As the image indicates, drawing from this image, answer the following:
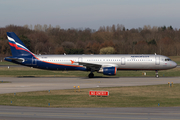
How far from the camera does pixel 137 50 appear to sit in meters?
141

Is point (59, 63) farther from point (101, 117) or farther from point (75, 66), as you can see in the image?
point (101, 117)

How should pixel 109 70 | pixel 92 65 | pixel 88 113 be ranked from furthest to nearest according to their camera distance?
pixel 92 65 → pixel 109 70 → pixel 88 113

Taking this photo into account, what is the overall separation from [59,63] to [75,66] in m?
3.26

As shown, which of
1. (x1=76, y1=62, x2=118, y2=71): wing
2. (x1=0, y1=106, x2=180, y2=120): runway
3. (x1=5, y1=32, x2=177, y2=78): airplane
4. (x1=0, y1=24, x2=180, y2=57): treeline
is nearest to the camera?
(x1=0, y1=106, x2=180, y2=120): runway

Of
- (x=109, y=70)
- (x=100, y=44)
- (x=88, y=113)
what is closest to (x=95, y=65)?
(x=109, y=70)

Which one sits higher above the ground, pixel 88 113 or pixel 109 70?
pixel 109 70

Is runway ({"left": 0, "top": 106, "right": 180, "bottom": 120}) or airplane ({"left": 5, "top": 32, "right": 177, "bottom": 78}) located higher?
airplane ({"left": 5, "top": 32, "right": 177, "bottom": 78})

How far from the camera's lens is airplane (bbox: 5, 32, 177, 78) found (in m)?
47.1

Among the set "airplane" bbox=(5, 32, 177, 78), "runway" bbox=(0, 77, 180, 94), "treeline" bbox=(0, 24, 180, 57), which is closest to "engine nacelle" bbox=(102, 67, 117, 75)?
"airplane" bbox=(5, 32, 177, 78)

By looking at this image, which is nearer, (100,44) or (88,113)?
(88,113)

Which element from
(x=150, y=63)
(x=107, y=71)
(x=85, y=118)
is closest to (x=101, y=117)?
(x=85, y=118)

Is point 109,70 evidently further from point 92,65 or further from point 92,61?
point 92,61

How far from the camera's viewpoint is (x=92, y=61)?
158 feet

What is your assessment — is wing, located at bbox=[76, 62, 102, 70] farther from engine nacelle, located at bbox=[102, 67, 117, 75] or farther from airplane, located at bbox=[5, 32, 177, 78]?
engine nacelle, located at bbox=[102, 67, 117, 75]
